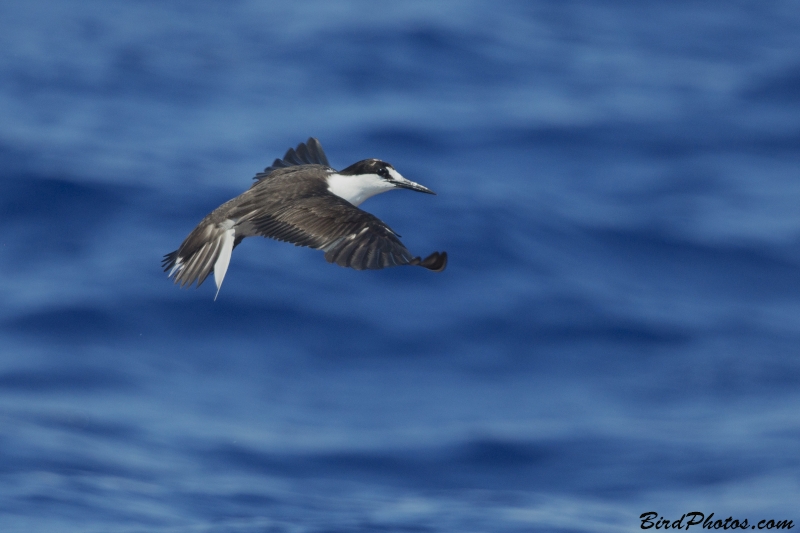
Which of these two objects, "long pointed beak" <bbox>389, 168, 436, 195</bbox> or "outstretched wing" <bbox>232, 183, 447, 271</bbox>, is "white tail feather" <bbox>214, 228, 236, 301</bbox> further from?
"long pointed beak" <bbox>389, 168, 436, 195</bbox>

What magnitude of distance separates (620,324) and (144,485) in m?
6.30

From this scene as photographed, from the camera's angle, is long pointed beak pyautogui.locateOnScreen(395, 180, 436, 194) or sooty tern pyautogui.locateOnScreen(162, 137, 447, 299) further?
long pointed beak pyautogui.locateOnScreen(395, 180, 436, 194)

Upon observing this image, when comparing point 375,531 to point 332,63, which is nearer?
point 375,531

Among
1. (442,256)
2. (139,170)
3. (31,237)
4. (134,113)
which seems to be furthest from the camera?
(134,113)

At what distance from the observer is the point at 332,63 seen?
71.0 ft

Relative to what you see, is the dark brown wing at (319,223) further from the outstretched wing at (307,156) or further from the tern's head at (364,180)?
the outstretched wing at (307,156)

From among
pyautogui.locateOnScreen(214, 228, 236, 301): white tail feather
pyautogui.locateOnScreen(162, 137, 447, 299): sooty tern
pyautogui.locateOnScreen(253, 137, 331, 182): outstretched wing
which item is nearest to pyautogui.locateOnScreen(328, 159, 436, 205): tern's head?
pyautogui.locateOnScreen(162, 137, 447, 299): sooty tern

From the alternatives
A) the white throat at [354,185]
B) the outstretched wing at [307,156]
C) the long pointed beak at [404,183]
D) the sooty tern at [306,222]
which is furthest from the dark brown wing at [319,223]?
the outstretched wing at [307,156]

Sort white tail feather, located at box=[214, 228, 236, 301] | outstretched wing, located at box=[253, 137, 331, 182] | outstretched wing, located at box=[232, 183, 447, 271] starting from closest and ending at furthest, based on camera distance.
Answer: outstretched wing, located at box=[232, 183, 447, 271]
white tail feather, located at box=[214, 228, 236, 301]
outstretched wing, located at box=[253, 137, 331, 182]

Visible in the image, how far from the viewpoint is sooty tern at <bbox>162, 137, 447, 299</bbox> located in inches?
343

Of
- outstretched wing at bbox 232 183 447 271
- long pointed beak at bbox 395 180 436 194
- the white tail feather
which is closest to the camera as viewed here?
outstretched wing at bbox 232 183 447 271

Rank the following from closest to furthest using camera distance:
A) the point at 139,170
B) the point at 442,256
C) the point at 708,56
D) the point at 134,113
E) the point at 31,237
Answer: the point at 442,256
the point at 31,237
the point at 139,170
the point at 134,113
the point at 708,56

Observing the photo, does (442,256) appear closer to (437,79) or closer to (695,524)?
(695,524)

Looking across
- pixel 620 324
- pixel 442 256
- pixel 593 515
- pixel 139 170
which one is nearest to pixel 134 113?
pixel 139 170
